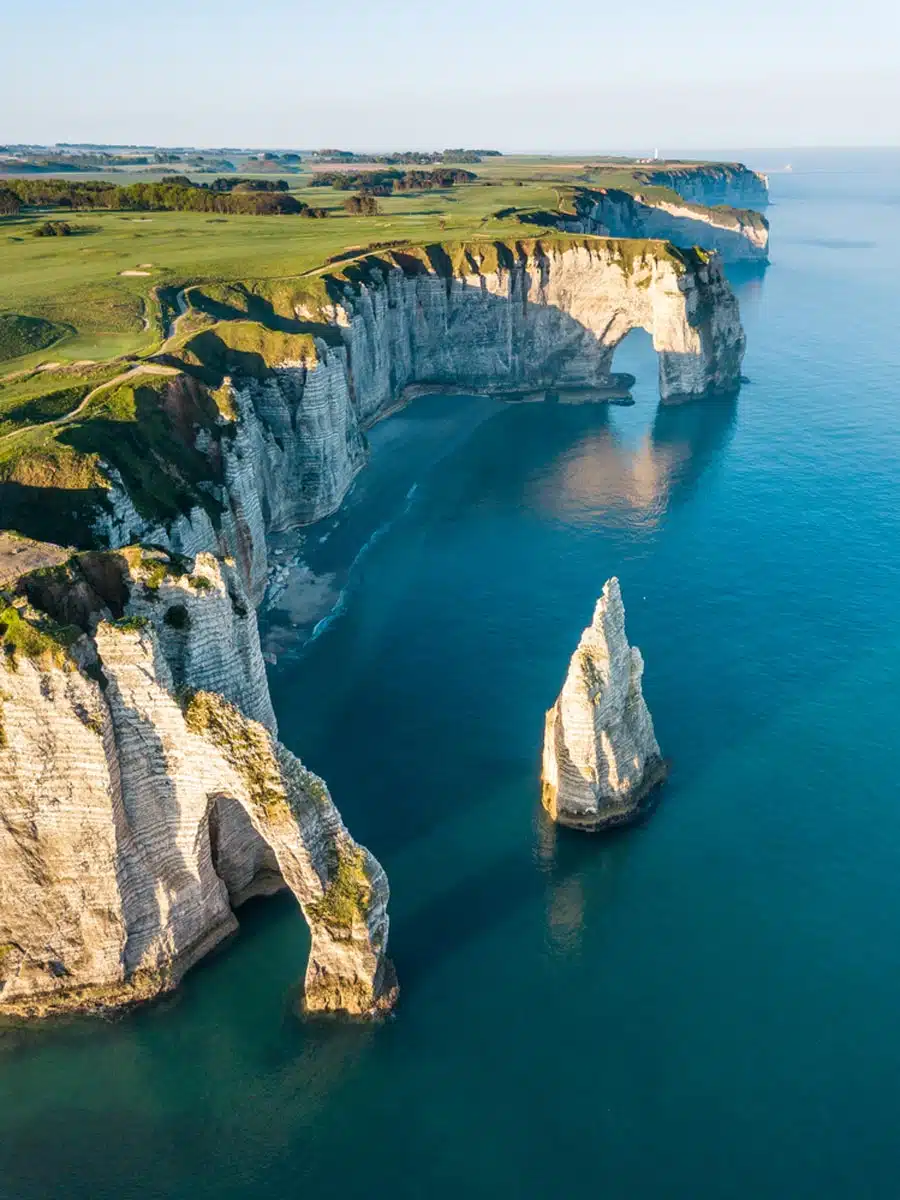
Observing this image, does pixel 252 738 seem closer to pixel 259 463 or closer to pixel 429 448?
pixel 259 463

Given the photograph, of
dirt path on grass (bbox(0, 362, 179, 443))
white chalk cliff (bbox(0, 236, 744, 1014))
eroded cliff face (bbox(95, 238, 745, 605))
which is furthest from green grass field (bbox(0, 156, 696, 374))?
white chalk cliff (bbox(0, 236, 744, 1014))

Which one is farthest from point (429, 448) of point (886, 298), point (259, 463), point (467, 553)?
point (886, 298)

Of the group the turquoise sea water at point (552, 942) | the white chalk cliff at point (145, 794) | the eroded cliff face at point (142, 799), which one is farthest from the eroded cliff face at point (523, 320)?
the eroded cliff face at point (142, 799)

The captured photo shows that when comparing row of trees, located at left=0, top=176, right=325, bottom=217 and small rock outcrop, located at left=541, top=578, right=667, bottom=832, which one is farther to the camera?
row of trees, located at left=0, top=176, right=325, bottom=217

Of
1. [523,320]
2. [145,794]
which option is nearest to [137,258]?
[523,320]

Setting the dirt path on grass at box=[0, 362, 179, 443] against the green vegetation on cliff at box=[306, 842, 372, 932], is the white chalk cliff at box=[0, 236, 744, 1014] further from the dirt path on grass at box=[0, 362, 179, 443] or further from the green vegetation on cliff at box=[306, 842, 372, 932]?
the dirt path on grass at box=[0, 362, 179, 443]

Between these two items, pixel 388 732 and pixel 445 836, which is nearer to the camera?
pixel 445 836
